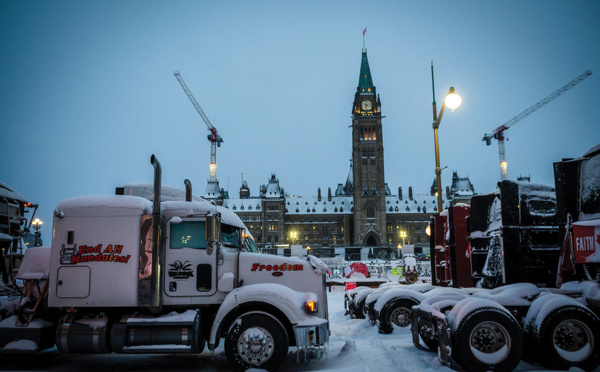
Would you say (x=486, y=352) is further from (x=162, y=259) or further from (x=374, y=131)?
(x=374, y=131)

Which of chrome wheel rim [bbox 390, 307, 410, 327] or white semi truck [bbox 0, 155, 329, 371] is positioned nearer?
white semi truck [bbox 0, 155, 329, 371]

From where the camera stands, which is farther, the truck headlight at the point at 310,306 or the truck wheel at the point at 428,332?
the truck wheel at the point at 428,332

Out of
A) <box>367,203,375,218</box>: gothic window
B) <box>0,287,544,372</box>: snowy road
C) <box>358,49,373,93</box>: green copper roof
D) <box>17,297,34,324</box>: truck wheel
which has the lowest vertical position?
<box>0,287,544,372</box>: snowy road

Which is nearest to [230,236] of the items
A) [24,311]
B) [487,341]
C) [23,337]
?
[24,311]

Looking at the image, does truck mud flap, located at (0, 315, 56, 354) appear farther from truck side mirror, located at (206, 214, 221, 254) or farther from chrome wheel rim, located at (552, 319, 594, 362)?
chrome wheel rim, located at (552, 319, 594, 362)

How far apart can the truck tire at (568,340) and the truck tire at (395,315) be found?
3672 millimetres

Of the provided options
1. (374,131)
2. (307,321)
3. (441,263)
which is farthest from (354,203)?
(307,321)

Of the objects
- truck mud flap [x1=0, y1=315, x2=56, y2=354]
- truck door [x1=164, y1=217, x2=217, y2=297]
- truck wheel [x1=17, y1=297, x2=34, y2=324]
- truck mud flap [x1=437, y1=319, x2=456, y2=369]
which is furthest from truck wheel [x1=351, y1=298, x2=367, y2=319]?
truck wheel [x1=17, y1=297, x2=34, y2=324]

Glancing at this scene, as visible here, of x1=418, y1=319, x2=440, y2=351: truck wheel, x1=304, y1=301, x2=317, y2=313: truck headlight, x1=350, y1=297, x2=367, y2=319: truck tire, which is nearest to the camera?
x1=304, y1=301, x2=317, y2=313: truck headlight

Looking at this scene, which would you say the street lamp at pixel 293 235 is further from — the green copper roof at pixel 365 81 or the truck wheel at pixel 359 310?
the truck wheel at pixel 359 310

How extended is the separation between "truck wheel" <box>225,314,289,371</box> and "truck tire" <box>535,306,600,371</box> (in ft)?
14.2

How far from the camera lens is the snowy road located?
7172 millimetres

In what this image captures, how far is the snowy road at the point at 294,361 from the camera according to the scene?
7172 millimetres

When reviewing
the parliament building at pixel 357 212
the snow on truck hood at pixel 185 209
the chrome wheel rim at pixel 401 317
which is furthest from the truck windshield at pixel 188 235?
the parliament building at pixel 357 212
